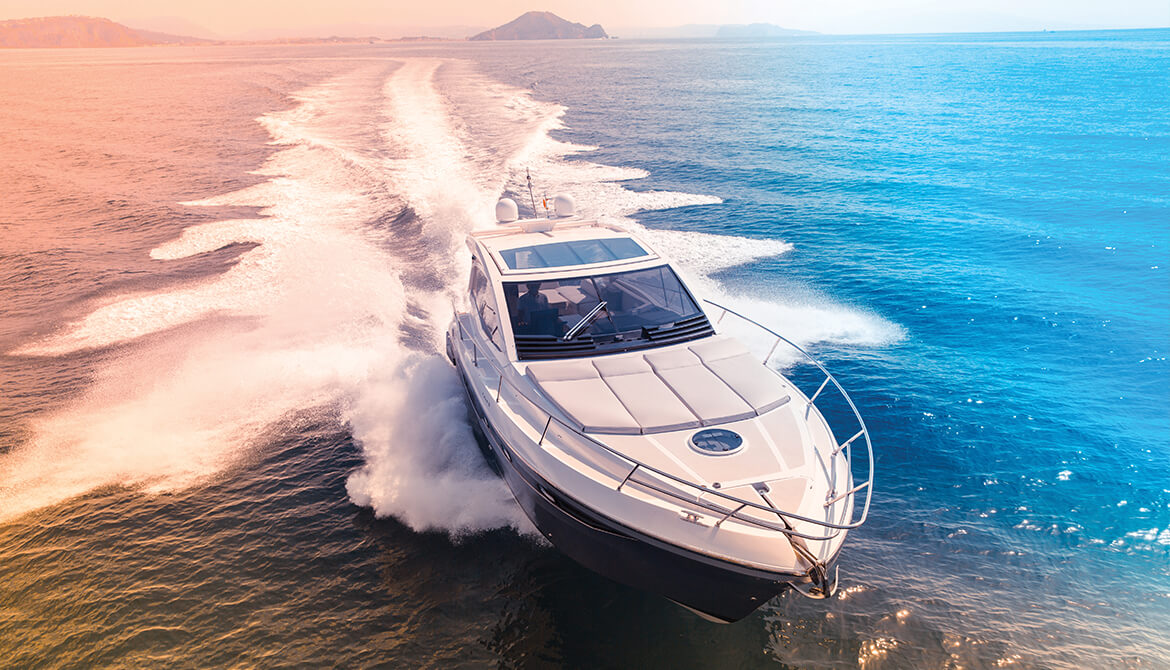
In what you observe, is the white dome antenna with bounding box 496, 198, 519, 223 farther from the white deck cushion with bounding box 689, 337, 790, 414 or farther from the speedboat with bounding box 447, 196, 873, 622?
the white deck cushion with bounding box 689, 337, 790, 414

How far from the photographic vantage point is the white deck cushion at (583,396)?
671 centimetres

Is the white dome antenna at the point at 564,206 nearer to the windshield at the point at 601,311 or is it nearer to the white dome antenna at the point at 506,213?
the white dome antenna at the point at 506,213

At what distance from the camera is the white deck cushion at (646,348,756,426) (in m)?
6.83

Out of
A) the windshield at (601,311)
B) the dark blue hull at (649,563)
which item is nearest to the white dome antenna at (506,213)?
the windshield at (601,311)

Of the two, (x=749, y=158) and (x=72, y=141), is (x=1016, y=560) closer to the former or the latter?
(x=749, y=158)

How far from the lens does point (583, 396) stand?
280 inches

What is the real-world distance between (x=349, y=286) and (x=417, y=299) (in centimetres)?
196

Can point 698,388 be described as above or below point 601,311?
below

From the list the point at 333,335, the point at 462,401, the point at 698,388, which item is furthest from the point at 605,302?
the point at 333,335

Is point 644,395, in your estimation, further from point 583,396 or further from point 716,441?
point 716,441

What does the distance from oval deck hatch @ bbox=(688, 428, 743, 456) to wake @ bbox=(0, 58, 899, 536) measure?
9.54 ft

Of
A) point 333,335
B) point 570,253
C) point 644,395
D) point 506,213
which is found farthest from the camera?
point 333,335

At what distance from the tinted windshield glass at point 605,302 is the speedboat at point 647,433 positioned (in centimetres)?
2

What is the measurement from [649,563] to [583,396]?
1935 millimetres
